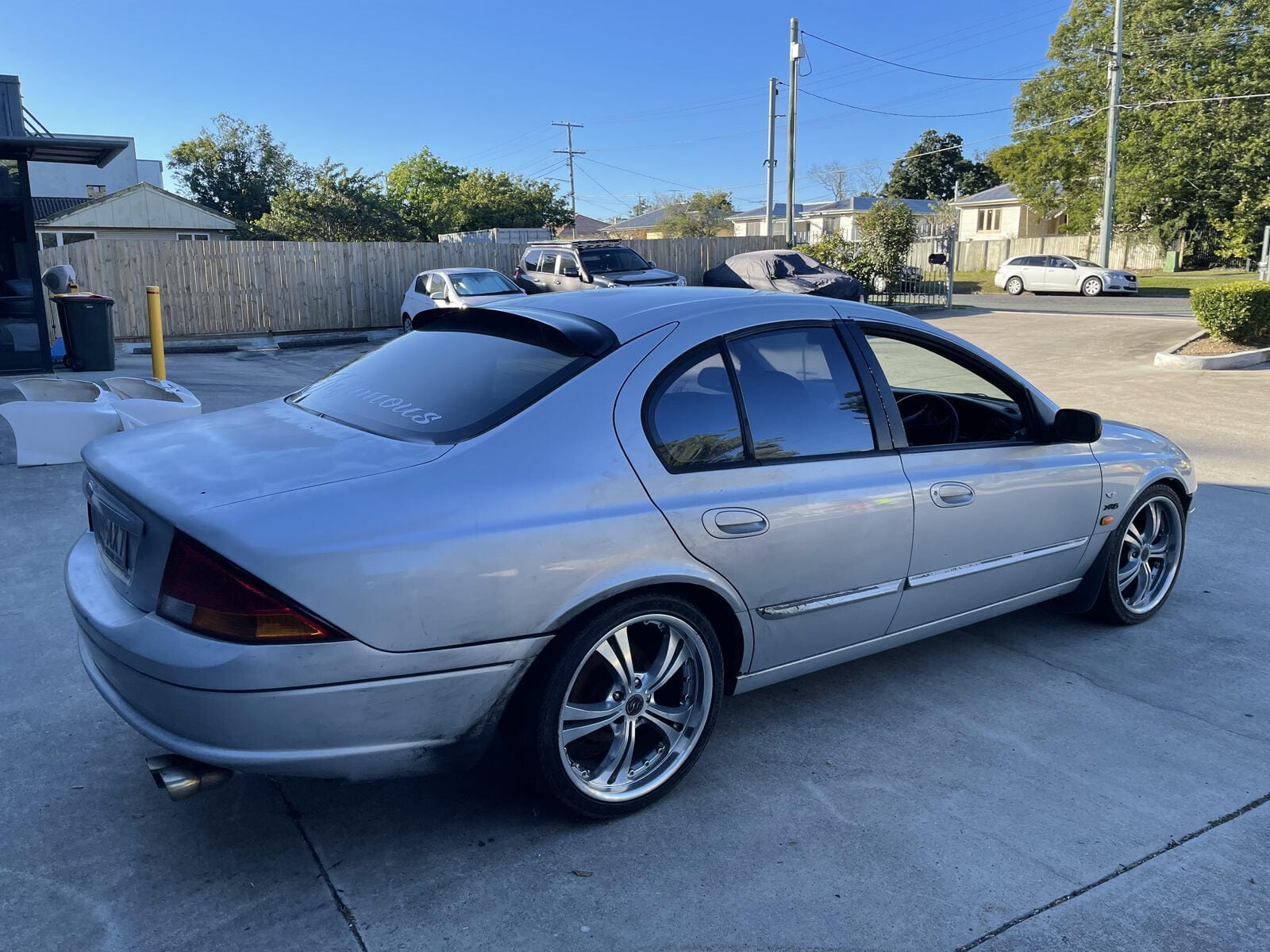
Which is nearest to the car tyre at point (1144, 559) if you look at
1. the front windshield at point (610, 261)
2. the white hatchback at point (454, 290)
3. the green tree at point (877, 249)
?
the white hatchback at point (454, 290)

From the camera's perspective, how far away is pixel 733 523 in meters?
3.00

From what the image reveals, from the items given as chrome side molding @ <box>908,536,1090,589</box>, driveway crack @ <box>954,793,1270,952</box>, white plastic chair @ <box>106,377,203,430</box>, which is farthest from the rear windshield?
white plastic chair @ <box>106,377,203,430</box>

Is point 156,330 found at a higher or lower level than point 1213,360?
higher

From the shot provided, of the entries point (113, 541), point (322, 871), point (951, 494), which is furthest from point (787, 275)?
point (322, 871)

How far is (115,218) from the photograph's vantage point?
4050 centimetres

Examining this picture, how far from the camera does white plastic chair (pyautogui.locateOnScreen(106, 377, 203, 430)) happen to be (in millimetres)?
7648

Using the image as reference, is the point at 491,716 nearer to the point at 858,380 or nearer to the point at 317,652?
the point at 317,652

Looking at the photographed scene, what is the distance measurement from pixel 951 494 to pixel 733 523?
1.06 m

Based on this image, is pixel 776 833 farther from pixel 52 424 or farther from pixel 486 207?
pixel 486 207

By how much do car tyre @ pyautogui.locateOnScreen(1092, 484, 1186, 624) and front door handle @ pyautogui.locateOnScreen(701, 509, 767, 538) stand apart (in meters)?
2.22

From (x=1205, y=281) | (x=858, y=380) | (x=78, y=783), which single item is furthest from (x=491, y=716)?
(x=1205, y=281)

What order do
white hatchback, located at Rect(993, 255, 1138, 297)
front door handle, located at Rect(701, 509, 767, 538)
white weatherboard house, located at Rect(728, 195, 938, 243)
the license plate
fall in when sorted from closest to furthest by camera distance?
the license plate
front door handle, located at Rect(701, 509, 767, 538)
white hatchback, located at Rect(993, 255, 1138, 297)
white weatherboard house, located at Rect(728, 195, 938, 243)

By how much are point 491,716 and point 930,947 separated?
50.6 inches

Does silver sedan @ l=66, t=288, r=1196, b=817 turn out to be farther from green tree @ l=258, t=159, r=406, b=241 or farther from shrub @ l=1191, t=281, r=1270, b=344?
green tree @ l=258, t=159, r=406, b=241
